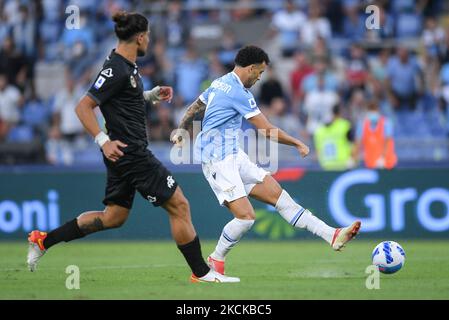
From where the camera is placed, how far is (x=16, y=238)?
16.0m

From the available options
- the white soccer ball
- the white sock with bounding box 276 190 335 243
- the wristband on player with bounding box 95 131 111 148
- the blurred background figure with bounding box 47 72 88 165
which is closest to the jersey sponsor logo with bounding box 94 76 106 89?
the wristband on player with bounding box 95 131 111 148

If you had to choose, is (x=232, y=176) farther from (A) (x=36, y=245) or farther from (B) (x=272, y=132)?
(A) (x=36, y=245)

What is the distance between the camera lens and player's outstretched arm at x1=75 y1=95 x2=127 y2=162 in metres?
9.12

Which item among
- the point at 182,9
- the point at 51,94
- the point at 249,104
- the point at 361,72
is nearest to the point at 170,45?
the point at 182,9

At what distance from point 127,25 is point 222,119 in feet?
4.80

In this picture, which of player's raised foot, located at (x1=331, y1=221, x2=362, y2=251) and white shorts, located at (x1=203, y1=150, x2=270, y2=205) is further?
white shorts, located at (x1=203, y1=150, x2=270, y2=205)

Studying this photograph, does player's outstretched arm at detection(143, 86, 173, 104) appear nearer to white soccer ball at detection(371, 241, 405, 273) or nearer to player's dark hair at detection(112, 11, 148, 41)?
player's dark hair at detection(112, 11, 148, 41)

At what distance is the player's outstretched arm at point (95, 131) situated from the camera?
9.12 m

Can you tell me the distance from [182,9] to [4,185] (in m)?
6.97

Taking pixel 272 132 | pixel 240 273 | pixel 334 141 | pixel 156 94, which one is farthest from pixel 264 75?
pixel 272 132

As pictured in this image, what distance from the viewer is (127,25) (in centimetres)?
945

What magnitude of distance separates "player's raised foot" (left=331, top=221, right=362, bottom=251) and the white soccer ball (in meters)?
0.36

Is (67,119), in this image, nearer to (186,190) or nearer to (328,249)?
(186,190)

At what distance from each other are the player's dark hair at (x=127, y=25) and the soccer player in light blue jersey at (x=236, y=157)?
1224 mm
